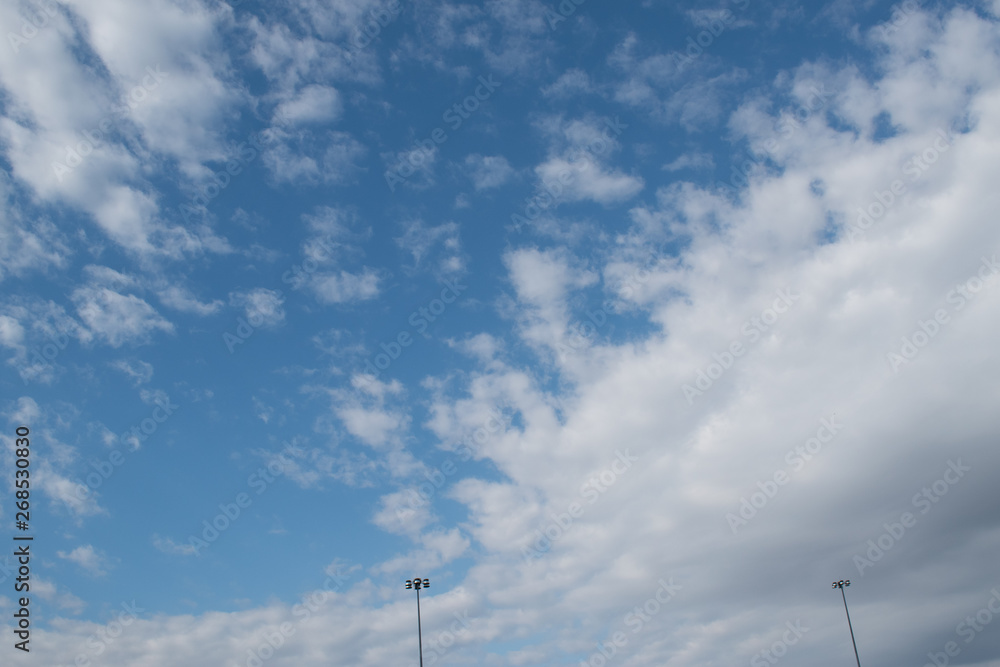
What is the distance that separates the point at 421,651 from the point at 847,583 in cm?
6433

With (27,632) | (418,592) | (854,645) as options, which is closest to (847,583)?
(854,645)

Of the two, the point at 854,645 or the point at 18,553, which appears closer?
the point at 18,553

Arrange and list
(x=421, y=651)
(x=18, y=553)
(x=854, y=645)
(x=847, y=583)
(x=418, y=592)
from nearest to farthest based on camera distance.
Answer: (x=18, y=553)
(x=421, y=651)
(x=418, y=592)
(x=854, y=645)
(x=847, y=583)

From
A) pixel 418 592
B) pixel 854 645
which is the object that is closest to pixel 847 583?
pixel 854 645

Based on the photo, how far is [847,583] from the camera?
268ft

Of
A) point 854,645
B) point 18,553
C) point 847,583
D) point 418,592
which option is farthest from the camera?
point 847,583

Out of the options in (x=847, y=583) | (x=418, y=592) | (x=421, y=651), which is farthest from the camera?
(x=847, y=583)

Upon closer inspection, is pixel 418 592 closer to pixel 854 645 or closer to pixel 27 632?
pixel 27 632

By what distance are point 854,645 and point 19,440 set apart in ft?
296

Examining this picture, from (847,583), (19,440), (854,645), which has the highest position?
(19,440)

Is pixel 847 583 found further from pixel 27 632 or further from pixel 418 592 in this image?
pixel 27 632

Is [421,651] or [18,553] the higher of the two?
[18,553]

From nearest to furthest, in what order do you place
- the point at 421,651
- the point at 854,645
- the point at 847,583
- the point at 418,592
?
the point at 421,651 → the point at 418,592 → the point at 854,645 → the point at 847,583

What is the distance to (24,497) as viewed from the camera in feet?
98.4
